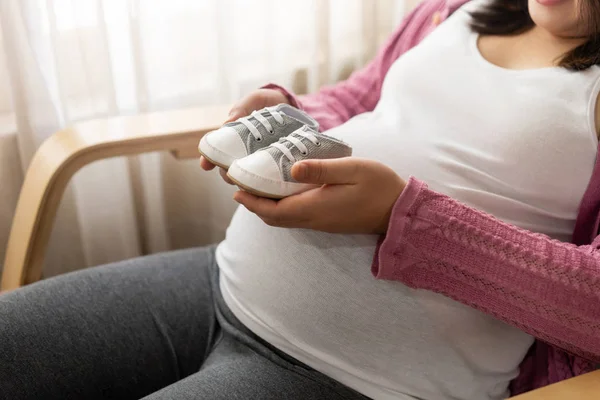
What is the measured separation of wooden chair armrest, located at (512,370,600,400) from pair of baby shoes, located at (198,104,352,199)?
1.06ft

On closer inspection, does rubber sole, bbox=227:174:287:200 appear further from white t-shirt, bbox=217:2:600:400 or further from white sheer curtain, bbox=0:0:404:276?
white sheer curtain, bbox=0:0:404:276

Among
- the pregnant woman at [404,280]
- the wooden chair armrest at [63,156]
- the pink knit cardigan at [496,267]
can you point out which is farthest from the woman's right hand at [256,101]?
the pink knit cardigan at [496,267]

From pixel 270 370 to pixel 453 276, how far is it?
26 cm

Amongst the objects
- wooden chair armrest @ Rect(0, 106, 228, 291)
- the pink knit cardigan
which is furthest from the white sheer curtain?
the pink knit cardigan

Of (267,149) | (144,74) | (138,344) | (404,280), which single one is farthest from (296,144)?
(144,74)

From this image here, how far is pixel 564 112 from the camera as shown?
852mm

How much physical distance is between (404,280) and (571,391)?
0.22 m

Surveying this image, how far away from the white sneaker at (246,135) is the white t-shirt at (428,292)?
0.13 m

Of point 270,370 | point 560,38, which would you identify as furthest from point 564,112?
point 270,370

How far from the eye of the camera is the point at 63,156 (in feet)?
3.20

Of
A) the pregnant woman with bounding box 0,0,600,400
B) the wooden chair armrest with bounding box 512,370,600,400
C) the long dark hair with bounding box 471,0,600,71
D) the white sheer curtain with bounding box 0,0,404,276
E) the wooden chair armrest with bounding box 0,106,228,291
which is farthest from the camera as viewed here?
the white sheer curtain with bounding box 0,0,404,276

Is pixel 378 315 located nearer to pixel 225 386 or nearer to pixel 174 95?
pixel 225 386

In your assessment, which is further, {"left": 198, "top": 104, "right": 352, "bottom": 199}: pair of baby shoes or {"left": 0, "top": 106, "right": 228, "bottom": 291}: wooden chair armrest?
{"left": 0, "top": 106, "right": 228, "bottom": 291}: wooden chair armrest

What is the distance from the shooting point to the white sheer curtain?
1.09 m
